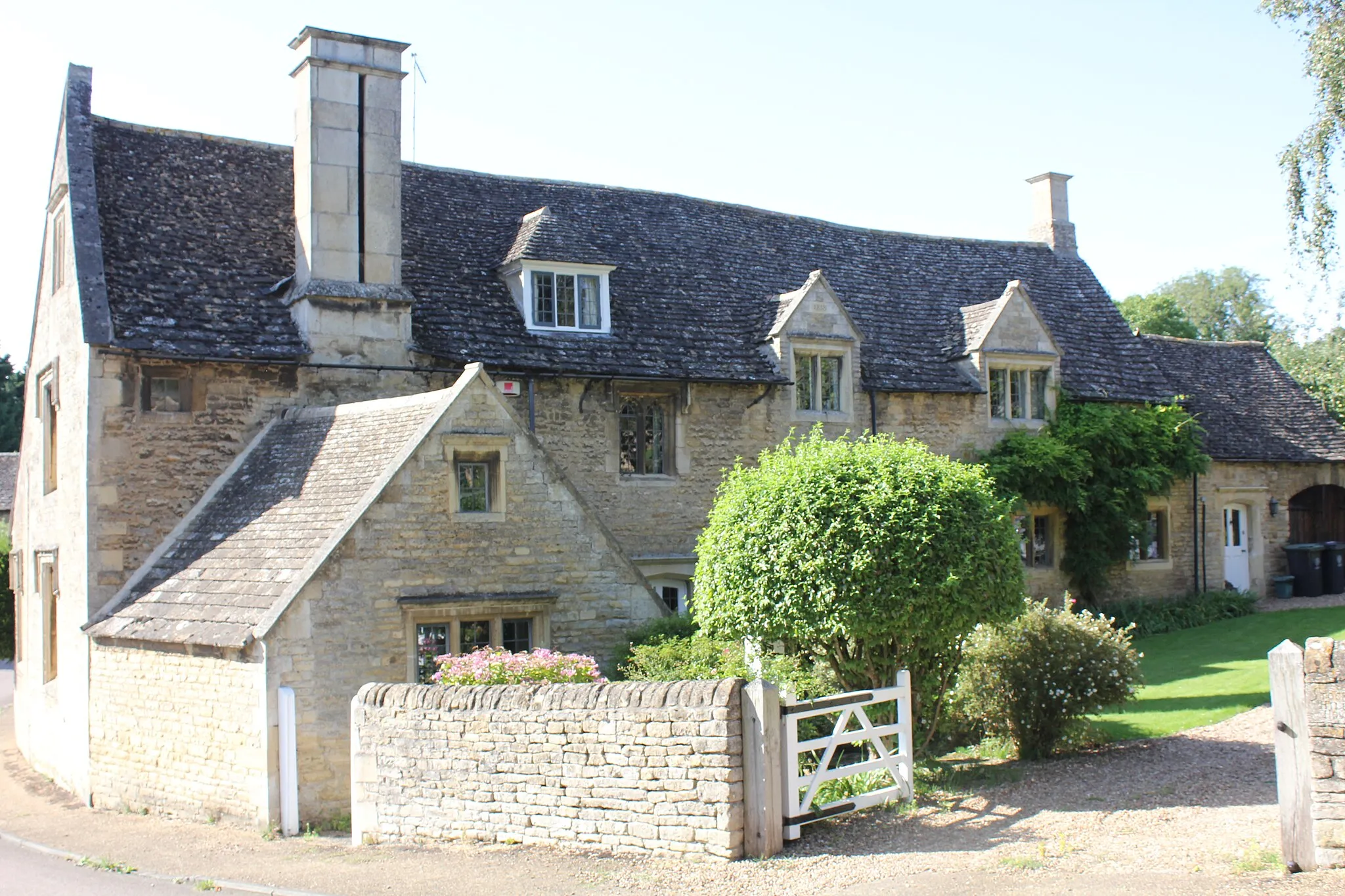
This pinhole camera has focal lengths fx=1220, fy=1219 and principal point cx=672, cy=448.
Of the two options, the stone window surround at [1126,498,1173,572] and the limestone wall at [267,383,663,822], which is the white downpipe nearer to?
the limestone wall at [267,383,663,822]

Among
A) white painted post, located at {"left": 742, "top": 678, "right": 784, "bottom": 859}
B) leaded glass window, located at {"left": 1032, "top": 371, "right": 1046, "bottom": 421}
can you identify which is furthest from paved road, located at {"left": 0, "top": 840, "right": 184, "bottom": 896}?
leaded glass window, located at {"left": 1032, "top": 371, "right": 1046, "bottom": 421}

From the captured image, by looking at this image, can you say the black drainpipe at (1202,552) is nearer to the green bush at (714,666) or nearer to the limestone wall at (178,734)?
the green bush at (714,666)

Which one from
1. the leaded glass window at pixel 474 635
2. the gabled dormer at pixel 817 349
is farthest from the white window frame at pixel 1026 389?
the leaded glass window at pixel 474 635

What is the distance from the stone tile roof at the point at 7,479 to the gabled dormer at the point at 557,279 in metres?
32.2

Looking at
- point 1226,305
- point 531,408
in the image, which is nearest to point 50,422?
point 531,408

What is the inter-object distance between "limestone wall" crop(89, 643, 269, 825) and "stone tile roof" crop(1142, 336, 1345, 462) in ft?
70.5

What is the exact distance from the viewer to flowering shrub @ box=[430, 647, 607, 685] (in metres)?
13.4

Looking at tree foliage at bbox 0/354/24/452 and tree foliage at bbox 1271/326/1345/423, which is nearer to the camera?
tree foliage at bbox 1271/326/1345/423

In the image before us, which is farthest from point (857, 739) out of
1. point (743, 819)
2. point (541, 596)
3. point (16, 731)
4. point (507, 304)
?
point (16, 731)

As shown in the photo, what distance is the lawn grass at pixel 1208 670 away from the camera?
15711 mm

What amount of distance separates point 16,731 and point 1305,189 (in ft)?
79.8

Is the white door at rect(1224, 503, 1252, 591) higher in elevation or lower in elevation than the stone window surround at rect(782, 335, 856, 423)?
lower

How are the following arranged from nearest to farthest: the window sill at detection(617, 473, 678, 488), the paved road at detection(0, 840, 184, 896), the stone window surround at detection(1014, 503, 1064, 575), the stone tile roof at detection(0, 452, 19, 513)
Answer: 1. the paved road at detection(0, 840, 184, 896)
2. the window sill at detection(617, 473, 678, 488)
3. the stone window surround at detection(1014, 503, 1064, 575)
4. the stone tile roof at detection(0, 452, 19, 513)

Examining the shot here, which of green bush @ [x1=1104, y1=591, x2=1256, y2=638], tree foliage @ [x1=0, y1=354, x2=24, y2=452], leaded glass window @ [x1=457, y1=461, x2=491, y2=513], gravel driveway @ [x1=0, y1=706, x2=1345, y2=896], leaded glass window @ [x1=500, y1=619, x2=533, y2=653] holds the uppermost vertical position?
tree foliage @ [x1=0, y1=354, x2=24, y2=452]
